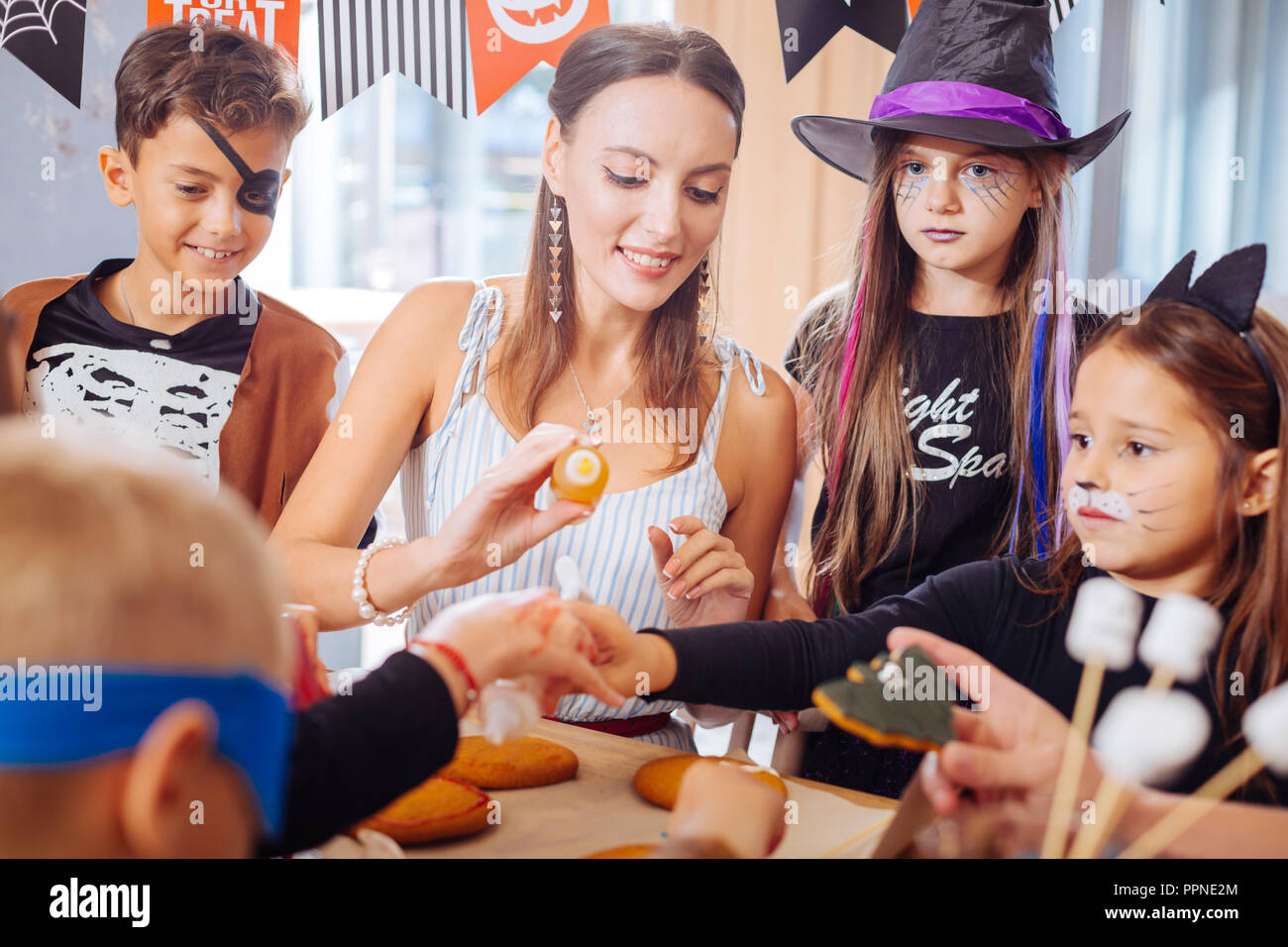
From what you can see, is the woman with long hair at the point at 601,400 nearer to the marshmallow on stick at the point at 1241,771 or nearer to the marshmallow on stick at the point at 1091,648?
the marshmallow on stick at the point at 1091,648

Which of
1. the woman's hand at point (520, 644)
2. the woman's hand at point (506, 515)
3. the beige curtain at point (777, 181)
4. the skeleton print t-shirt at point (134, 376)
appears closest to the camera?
the woman's hand at point (520, 644)

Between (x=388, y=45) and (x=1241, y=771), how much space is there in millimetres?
1315

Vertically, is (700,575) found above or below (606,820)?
above

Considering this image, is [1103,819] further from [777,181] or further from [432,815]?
[777,181]

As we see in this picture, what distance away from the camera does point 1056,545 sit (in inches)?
47.0

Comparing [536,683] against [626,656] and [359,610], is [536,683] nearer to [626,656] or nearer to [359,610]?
[626,656]

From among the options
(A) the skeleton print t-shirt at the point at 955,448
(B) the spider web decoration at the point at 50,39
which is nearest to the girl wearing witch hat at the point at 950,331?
(A) the skeleton print t-shirt at the point at 955,448

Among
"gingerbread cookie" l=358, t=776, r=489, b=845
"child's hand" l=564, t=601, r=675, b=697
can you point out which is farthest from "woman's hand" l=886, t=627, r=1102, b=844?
"gingerbread cookie" l=358, t=776, r=489, b=845

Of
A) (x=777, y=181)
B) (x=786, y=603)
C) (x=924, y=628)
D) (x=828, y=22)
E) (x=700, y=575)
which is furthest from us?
(x=777, y=181)

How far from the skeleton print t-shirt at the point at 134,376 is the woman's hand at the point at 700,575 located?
564 mm

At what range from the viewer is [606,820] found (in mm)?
882

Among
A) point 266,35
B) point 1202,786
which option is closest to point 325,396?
point 266,35

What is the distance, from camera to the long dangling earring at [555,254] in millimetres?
1426

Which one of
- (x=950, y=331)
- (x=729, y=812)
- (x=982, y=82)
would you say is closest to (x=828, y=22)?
(x=982, y=82)
